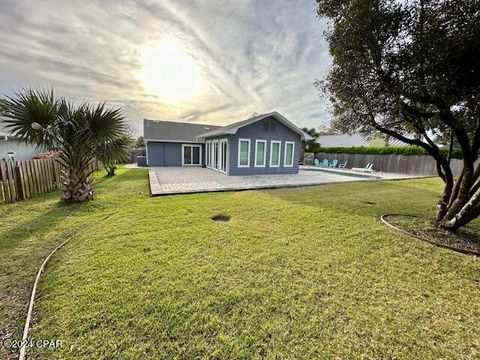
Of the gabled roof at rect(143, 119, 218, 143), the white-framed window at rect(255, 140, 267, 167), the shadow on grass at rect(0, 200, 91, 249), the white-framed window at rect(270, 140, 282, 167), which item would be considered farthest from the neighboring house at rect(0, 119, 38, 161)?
the white-framed window at rect(270, 140, 282, 167)

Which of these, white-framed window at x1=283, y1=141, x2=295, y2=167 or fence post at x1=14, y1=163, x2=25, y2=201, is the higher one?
white-framed window at x1=283, y1=141, x2=295, y2=167

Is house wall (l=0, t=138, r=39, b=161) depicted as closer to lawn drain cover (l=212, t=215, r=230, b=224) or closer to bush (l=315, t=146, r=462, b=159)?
lawn drain cover (l=212, t=215, r=230, b=224)

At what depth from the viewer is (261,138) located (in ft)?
42.7

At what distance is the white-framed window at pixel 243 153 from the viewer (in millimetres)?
12562

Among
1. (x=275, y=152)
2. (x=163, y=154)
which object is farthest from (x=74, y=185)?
(x=163, y=154)

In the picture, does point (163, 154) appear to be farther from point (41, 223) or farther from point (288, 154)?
point (41, 223)

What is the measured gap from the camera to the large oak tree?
3357 millimetres

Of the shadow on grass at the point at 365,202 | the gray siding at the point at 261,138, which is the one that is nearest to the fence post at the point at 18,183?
the shadow on grass at the point at 365,202

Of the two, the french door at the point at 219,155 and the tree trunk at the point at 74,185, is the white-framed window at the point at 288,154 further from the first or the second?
the tree trunk at the point at 74,185

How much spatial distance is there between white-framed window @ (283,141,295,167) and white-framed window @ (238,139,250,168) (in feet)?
9.12

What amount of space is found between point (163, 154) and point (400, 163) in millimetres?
20815

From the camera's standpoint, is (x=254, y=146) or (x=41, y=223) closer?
(x=41, y=223)

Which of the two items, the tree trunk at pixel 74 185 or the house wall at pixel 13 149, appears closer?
the tree trunk at pixel 74 185

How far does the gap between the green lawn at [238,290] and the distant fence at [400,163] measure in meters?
16.7
